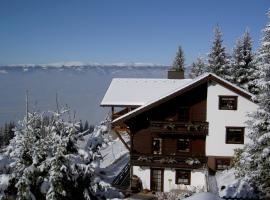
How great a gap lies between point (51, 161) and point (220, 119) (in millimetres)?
20247

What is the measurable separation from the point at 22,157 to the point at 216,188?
1768 cm

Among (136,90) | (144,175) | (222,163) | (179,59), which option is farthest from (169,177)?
(179,59)

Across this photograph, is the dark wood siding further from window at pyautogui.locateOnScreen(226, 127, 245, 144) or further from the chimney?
the chimney

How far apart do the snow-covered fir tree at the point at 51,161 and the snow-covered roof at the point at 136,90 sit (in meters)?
21.1

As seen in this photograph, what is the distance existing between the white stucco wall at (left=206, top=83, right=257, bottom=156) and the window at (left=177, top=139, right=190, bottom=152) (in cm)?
158

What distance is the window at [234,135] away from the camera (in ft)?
97.0

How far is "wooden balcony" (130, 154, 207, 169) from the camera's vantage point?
29.5m

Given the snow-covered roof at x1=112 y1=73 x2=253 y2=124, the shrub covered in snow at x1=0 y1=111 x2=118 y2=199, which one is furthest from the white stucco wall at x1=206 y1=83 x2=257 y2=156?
the shrub covered in snow at x1=0 y1=111 x2=118 y2=199

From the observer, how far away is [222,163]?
99.3 feet

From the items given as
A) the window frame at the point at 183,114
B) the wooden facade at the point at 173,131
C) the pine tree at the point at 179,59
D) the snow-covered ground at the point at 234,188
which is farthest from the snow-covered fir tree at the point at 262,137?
the pine tree at the point at 179,59

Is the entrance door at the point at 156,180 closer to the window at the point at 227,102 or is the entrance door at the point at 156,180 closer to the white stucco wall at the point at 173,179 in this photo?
the white stucco wall at the point at 173,179

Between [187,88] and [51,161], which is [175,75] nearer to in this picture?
[187,88]

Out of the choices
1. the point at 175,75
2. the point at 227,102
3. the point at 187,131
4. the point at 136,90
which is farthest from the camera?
the point at 175,75

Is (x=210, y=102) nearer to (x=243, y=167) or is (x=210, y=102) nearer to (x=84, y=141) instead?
(x=243, y=167)
